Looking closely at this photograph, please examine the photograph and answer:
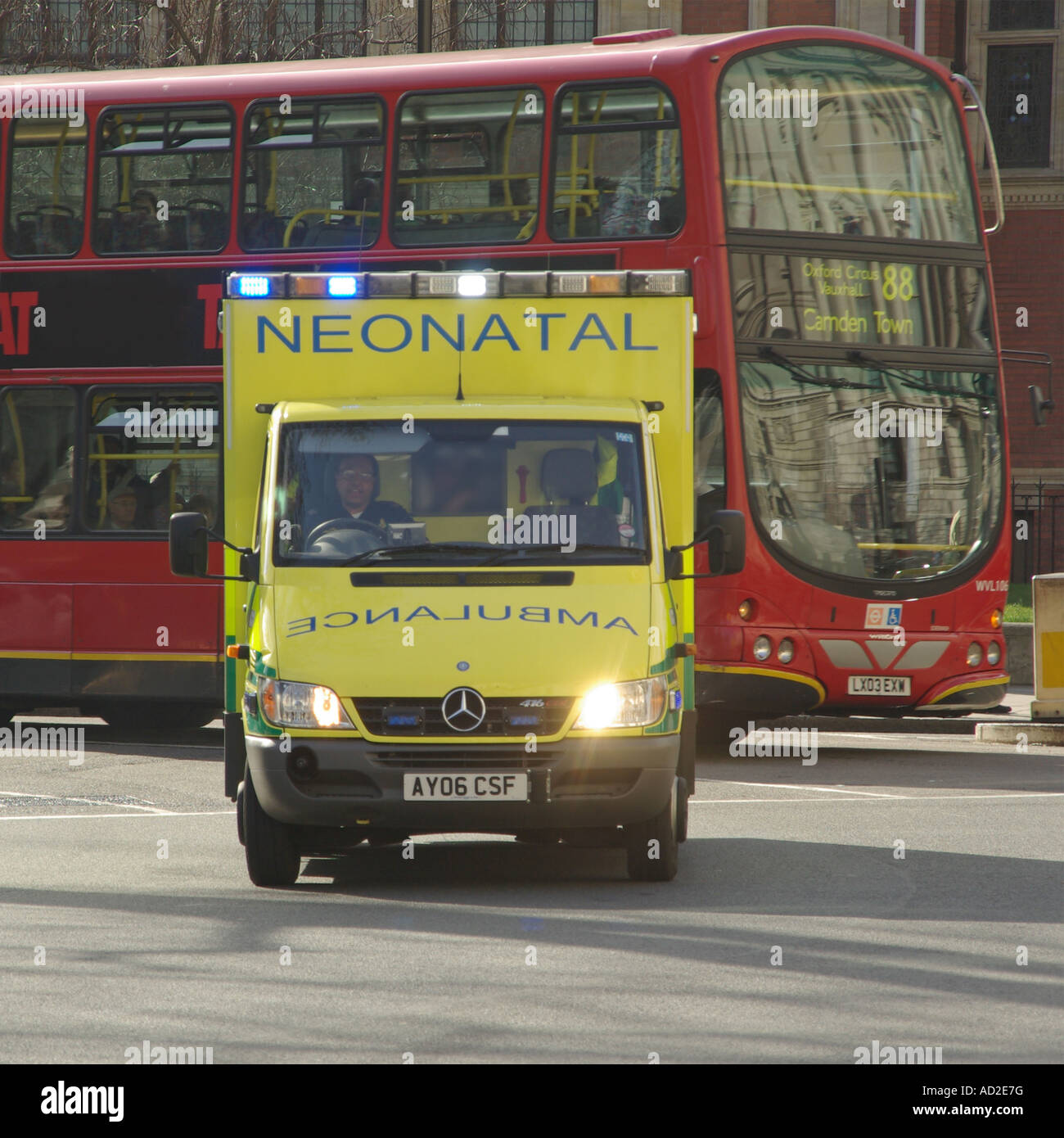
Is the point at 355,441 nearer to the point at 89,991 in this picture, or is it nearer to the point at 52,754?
the point at 89,991

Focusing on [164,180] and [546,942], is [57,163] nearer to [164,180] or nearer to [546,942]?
[164,180]

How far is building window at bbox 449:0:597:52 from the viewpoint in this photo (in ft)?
100.0

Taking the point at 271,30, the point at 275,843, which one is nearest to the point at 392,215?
the point at 275,843

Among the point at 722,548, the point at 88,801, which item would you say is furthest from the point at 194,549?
the point at 88,801

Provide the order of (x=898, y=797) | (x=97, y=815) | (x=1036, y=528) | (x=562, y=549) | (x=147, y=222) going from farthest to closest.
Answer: (x=1036, y=528), (x=147, y=222), (x=898, y=797), (x=97, y=815), (x=562, y=549)

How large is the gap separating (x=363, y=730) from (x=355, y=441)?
1444 millimetres

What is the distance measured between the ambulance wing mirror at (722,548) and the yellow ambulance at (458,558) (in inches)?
0.7

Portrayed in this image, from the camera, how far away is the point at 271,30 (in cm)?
2722

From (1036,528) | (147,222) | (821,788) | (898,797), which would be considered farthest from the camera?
(1036,528)

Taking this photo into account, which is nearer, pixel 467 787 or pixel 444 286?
pixel 467 787

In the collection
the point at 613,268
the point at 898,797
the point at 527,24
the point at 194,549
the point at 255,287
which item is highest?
the point at 527,24

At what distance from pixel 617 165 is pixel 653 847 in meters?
6.98

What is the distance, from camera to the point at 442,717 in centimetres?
833

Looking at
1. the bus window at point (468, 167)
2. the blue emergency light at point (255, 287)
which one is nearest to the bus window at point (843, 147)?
the bus window at point (468, 167)
